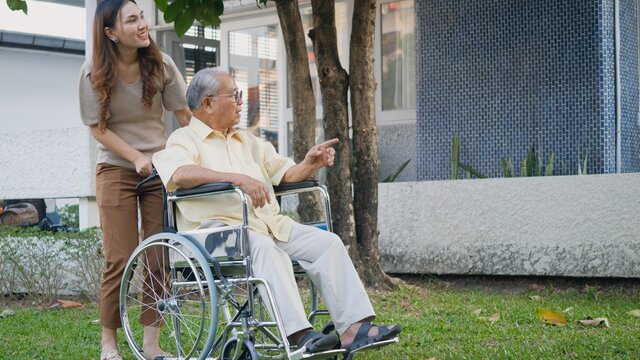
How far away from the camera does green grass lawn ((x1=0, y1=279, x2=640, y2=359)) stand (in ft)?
15.3

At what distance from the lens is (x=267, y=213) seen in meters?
4.34

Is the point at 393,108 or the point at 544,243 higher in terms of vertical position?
the point at 393,108

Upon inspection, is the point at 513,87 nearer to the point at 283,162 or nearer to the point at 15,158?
the point at 283,162

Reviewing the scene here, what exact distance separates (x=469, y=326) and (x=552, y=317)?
53 cm

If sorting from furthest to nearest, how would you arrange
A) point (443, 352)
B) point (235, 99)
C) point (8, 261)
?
point (8, 261), point (443, 352), point (235, 99)

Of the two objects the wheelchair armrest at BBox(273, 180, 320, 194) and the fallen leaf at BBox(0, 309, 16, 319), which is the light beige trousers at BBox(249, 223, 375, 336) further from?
the fallen leaf at BBox(0, 309, 16, 319)

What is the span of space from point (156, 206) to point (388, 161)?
194 inches

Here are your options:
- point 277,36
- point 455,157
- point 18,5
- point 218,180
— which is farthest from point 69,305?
point 277,36

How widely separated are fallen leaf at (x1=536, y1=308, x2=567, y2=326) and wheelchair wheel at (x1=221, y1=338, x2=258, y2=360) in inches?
93.3

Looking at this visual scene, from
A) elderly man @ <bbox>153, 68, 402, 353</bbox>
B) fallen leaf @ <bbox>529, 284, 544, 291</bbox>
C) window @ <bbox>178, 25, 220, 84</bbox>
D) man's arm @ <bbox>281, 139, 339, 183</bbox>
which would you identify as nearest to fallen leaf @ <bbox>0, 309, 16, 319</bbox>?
elderly man @ <bbox>153, 68, 402, 353</bbox>

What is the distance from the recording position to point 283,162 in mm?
4520

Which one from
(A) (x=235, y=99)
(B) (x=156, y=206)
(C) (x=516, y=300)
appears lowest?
(C) (x=516, y=300)

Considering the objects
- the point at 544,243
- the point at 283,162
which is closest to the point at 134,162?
the point at 283,162

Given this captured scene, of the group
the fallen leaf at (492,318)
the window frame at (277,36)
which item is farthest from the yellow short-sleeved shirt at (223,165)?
the window frame at (277,36)
